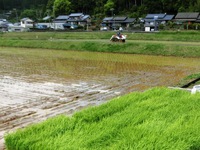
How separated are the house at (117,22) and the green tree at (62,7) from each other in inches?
643

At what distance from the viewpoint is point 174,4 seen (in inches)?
2119

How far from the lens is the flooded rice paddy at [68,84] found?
6.68m

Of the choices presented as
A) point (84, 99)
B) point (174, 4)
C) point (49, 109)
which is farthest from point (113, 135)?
point (174, 4)

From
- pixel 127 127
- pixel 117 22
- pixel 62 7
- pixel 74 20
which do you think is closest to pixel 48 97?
pixel 127 127

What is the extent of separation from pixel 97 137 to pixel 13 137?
112cm

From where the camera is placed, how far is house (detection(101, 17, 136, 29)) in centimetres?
5147

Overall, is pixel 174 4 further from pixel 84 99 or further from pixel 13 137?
pixel 13 137

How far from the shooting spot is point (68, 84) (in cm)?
995

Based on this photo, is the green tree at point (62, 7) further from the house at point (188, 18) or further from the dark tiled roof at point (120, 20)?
the house at point (188, 18)

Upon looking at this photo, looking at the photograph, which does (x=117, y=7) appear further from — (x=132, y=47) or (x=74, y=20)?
(x=132, y=47)

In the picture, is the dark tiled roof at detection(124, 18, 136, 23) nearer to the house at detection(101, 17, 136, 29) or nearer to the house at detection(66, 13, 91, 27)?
the house at detection(101, 17, 136, 29)

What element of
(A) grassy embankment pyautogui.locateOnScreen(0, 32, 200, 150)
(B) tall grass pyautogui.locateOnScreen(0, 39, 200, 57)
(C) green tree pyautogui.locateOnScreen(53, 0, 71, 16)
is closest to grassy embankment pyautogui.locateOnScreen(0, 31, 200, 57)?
(B) tall grass pyautogui.locateOnScreen(0, 39, 200, 57)

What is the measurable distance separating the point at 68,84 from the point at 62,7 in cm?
6092

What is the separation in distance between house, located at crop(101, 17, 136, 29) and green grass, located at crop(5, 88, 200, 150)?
46.5 m
